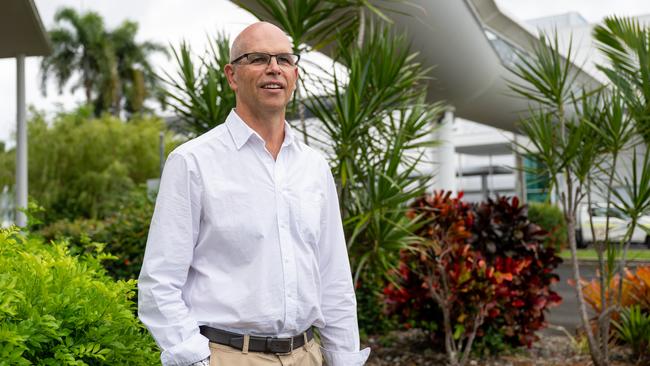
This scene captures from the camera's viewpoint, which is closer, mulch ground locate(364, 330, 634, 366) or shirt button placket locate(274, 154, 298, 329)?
shirt button placket locate(274, 154, 298, 329)

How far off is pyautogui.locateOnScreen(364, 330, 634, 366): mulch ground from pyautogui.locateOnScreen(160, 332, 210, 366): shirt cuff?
421 cm

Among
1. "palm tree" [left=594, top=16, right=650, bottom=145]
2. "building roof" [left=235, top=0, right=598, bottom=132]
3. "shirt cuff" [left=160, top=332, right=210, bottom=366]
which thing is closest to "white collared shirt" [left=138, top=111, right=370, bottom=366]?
"shirt cuff" [left=160, top=332, right=210, bottom=366]

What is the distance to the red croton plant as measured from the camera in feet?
17.5

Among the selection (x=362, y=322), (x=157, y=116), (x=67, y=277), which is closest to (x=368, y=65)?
(x=67, y=277)

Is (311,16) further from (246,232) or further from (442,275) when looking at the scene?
(246,232)

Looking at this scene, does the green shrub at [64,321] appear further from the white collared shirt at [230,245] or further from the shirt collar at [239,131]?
the shirt collar at [239,131]

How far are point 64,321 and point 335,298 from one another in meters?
0.84

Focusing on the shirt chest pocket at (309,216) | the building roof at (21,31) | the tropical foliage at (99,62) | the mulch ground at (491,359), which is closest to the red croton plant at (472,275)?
the mulch ground at (491,359)

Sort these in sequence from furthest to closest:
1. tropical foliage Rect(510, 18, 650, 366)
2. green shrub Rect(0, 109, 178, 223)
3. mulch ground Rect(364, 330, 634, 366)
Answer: green shrub Rect(0, 109, 178, 223) < mulch ground Rect(364, 330, 634, 366) < tropical foliage Rect(510, 18, 650, 366)

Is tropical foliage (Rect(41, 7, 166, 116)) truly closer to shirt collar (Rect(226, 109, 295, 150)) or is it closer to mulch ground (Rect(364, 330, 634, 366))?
mulch ground (Rect(364, 330, 634, 366))

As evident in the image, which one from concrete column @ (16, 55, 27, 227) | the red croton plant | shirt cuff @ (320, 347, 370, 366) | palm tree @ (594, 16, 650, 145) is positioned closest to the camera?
shirt cuff @ (320, 347, 370, 366)

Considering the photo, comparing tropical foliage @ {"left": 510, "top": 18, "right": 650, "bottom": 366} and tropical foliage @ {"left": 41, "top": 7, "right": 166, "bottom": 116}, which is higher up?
tropical foliage @ {"left": 41, "top": 7, "right": 166, "bottom": 116}

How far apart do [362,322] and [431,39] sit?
5379 millimetres

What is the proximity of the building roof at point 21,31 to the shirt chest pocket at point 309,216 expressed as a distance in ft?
15.0
